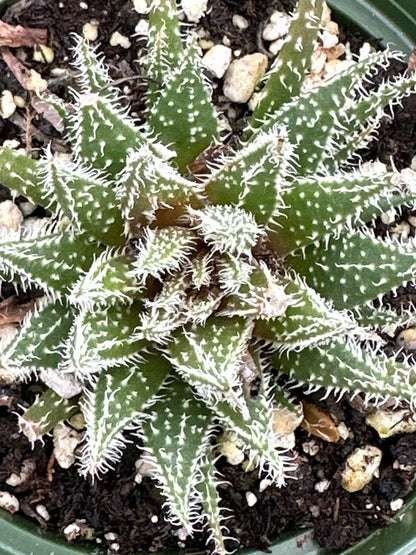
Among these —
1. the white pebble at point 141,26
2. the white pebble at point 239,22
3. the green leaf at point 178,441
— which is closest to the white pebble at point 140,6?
the white pebble at point 141,26

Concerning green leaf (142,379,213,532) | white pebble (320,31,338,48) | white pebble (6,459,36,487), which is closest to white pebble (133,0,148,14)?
white pebble (320,31,338,48)

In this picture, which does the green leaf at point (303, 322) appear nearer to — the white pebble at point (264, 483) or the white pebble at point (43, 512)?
the white pebble at point (264, 483)

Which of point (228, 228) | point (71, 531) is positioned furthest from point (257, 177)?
point (71, 531)

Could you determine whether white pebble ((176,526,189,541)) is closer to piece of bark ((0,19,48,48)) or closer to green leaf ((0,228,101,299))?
green leaf ((0,228,101,299))

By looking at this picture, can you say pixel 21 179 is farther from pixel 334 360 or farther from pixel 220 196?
pixel 334 360

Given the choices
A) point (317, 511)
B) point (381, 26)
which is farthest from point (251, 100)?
point (317, 511)

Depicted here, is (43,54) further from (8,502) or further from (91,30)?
(8,502)

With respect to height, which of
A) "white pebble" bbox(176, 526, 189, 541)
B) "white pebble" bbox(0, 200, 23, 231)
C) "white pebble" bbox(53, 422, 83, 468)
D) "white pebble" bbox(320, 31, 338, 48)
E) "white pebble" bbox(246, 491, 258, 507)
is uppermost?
"white pebble" bbox(320, 31, 338, 48)
